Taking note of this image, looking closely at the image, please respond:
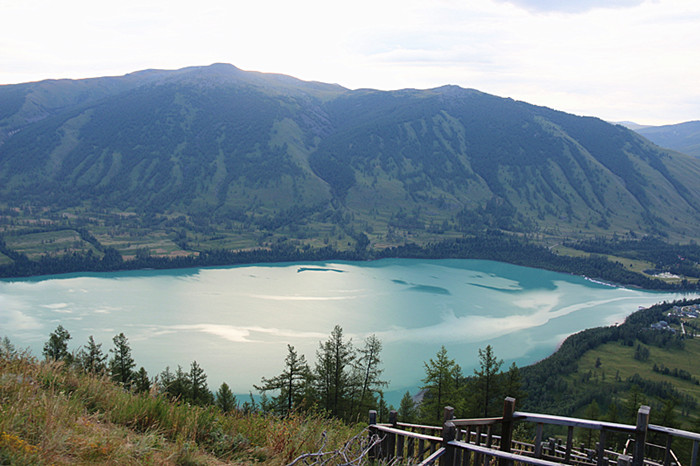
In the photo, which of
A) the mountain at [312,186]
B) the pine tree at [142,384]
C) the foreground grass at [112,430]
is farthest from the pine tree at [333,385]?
the mountain at [312,186]

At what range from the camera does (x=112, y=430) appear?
451 centimetres

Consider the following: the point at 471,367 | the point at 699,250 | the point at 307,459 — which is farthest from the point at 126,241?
the point at 699,250

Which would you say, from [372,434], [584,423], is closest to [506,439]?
[584,423]

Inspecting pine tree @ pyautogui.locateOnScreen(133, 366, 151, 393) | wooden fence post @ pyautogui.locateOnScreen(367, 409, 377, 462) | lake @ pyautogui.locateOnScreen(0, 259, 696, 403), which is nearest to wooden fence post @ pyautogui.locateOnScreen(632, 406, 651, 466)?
wooden fence post @ pyautogui.locateOnScreen(367, 409, 377, 462)

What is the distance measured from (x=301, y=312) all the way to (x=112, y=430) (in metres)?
58.6

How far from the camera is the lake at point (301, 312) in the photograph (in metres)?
45.9

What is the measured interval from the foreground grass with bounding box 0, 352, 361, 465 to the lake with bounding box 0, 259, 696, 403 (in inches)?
1303

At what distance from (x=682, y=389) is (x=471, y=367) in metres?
21.4

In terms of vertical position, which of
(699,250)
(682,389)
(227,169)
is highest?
(227,169)

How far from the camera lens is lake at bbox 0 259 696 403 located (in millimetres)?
45906

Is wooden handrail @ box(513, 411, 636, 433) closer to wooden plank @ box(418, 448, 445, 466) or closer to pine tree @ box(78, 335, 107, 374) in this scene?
wooden plank @ box(418, 448, 445, 466)

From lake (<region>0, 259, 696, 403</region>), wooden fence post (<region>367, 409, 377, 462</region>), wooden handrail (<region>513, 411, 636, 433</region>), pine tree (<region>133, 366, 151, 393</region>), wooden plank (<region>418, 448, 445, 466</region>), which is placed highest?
wooden handrail (<region>513, 411, 636, 433</region>)

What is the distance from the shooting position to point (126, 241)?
112 metres

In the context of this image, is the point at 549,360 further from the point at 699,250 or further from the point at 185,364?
the point at 699,250
